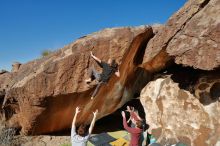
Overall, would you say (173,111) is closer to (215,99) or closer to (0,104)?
(215,99)

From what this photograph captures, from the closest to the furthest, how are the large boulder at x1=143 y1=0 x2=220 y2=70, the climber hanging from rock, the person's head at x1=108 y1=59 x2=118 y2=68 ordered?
the large boulder at x1=143 y1=0 x2=220 y2=70, the climber hanging from rock, the person's head at x1=108 y1=59 x2=118 y2=68

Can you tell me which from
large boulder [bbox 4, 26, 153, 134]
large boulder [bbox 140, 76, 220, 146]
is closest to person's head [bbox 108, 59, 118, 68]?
large boulder [bbox 4, 26, 153, 134]

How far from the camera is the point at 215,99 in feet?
28.9

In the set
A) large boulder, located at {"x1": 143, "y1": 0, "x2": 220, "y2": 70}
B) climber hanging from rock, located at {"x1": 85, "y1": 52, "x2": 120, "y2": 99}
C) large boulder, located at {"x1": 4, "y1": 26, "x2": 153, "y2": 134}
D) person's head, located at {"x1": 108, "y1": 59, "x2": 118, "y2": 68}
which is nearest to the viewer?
large boulder, located at {"x1": 143, "y1": 0, "x2": 220, "y2": 70}

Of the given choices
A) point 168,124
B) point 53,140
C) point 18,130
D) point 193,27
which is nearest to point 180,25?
point 193,27

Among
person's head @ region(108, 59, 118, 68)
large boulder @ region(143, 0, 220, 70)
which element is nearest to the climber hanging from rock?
person's head @ region(108, 59, 118, 68)

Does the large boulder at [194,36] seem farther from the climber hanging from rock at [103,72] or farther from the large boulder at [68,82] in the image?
the climber hanging from rock at [103,72]

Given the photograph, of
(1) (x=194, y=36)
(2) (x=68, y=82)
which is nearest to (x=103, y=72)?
(2) (x=68, y=82)

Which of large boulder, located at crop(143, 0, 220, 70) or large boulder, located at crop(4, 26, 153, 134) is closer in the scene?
large boulder, located at crop(143, 0, 220, 70)

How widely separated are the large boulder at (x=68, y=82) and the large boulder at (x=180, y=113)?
1.11 meters

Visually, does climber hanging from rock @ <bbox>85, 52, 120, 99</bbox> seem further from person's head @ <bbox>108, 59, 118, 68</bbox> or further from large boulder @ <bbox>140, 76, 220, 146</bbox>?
large boulder @ <bbox>140, 76, 220, 146</bbox>

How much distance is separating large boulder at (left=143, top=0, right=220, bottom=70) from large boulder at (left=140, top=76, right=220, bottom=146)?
103cm

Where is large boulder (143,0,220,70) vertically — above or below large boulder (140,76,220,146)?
above

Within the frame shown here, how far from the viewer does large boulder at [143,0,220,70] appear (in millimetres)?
7855
